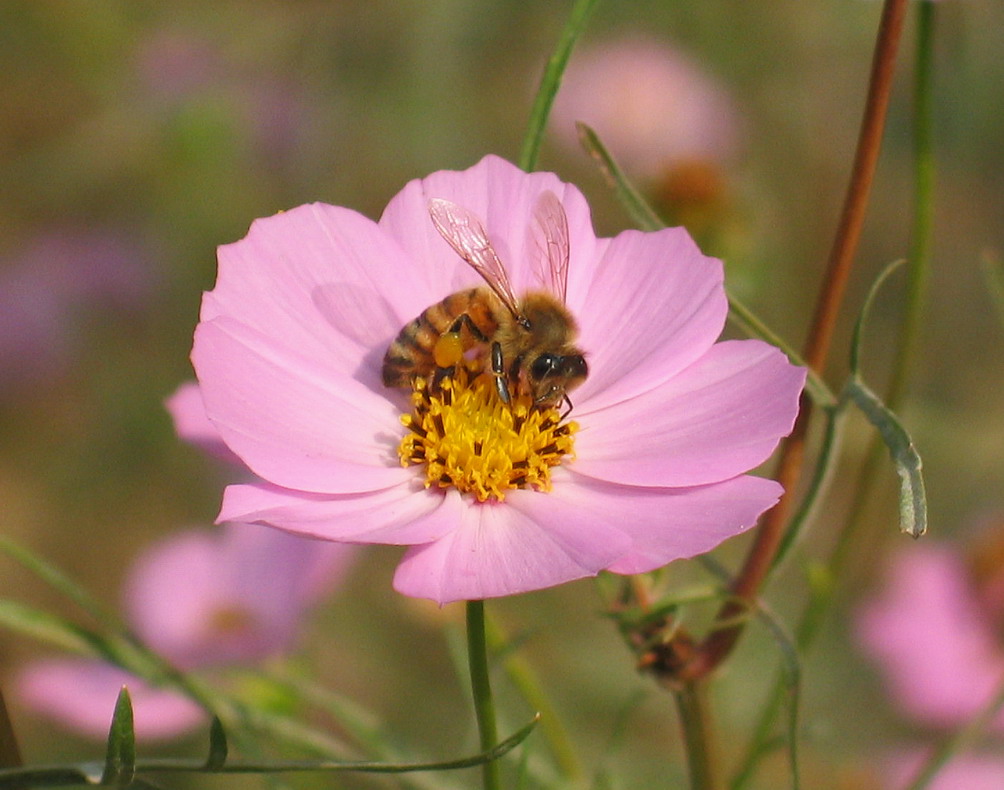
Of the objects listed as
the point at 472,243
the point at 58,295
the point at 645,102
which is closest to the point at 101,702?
the point at 472,243

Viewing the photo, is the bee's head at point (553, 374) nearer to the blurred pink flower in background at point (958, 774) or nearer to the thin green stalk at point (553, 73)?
the thin green stalk at point (553, 73)

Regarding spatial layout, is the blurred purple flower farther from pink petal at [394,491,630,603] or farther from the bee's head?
pink petal at [394,491,630,603]

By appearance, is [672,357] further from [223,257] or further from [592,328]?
[223,257]

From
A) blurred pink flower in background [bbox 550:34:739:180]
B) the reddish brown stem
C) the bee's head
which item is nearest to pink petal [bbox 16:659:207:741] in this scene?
the bee's head

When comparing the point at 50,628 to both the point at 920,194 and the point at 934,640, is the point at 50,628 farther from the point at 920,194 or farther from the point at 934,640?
the point at 934,640

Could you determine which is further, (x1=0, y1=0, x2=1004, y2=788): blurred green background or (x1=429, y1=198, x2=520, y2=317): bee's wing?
(x1=0, y1=0, x2=1004, y2=788): blurred green background

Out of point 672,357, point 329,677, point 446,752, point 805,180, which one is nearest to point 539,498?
point 672,357

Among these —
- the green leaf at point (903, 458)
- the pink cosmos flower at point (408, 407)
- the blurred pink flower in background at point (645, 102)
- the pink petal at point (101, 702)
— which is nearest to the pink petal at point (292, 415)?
the pink cosmos flower at point (408, 407)
